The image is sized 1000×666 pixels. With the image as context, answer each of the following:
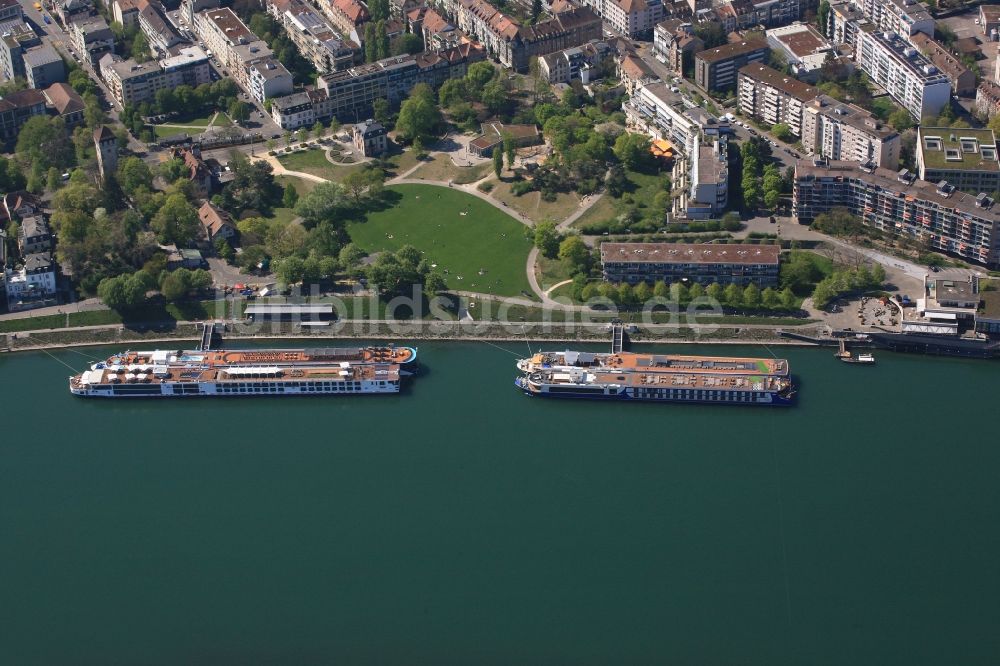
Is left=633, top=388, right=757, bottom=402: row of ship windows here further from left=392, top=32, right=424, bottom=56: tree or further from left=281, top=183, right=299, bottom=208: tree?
left=392, top=32, right=424, bottom=56: tree

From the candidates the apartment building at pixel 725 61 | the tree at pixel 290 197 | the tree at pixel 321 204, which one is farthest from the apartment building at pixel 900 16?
the tree at pixel 290 197

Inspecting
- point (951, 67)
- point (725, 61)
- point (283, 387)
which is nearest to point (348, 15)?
point (725, 61)

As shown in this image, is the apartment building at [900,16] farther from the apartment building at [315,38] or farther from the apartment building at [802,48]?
the apartment building at [315,38]

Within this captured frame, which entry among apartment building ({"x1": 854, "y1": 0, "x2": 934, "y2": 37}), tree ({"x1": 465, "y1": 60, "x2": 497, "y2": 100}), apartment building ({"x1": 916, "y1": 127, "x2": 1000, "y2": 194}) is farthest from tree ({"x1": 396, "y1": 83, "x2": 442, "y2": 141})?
apartment building ({"x1": 854, "y1": 0, "x2": 934, "y2": 37})

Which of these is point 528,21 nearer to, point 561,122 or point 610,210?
point 561,122

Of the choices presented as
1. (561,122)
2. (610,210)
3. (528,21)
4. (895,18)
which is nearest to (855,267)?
(610,210)

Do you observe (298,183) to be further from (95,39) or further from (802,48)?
(802,48)
